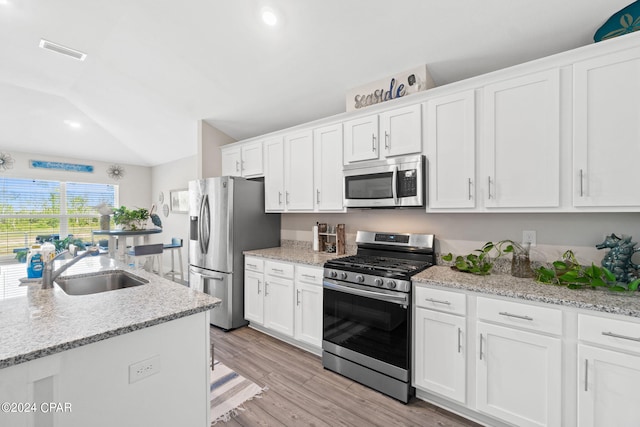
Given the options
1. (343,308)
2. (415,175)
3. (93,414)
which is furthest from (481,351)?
(93,414)

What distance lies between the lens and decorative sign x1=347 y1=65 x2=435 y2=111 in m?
2.48

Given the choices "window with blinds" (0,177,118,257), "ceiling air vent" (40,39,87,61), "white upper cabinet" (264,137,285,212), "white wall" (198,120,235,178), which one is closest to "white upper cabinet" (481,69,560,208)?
"white upper cabinet" (264,137,285,212)

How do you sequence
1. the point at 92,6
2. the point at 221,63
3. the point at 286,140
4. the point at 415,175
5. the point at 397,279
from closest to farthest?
the point at 397,279 < the point at 415,175 < the point at 92,6 < the point at 221,63 < the point at 286,140

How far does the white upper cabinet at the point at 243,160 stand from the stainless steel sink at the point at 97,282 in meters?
1.97

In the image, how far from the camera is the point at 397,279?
2154 millimetres

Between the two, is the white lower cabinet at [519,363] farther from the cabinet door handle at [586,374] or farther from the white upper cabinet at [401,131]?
the white upper cabinet at [401,131]

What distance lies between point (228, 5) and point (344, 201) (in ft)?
6.42

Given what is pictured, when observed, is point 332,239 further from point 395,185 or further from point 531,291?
point 531,291

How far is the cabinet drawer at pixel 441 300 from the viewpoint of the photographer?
1.93 meters

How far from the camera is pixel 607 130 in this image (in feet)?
5.60

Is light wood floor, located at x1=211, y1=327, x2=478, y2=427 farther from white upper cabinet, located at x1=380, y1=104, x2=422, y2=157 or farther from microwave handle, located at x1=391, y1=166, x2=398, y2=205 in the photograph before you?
white upper cabinet, located at x1=380, y1=104, x2=422, y2=157

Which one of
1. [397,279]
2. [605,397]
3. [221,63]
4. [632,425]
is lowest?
[632,425]

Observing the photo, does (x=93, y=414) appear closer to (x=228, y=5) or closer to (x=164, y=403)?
(x=164, y=403)

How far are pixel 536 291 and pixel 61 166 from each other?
8.10 meters
